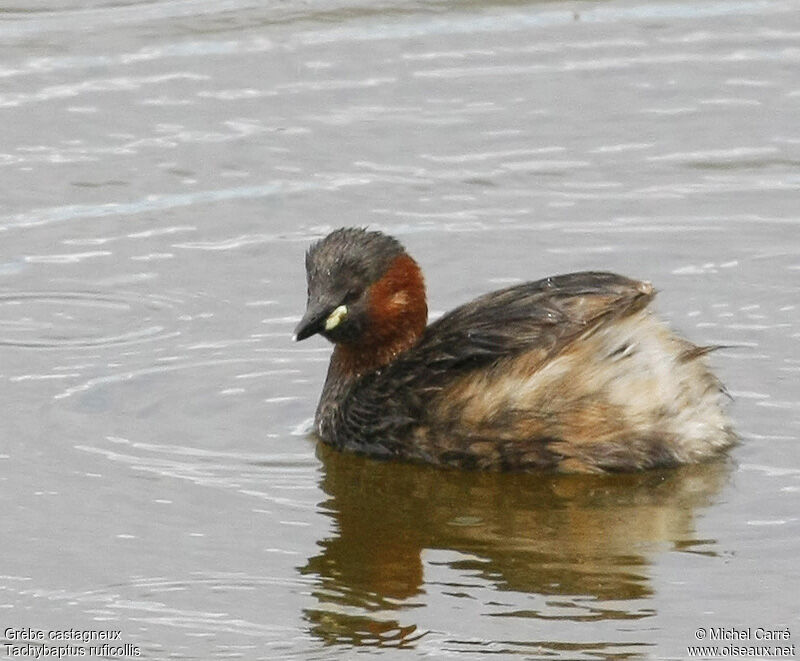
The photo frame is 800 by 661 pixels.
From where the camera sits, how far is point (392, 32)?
40.3ft

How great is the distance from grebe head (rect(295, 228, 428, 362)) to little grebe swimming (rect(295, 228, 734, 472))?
0.01 metres

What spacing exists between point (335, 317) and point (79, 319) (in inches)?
58.0

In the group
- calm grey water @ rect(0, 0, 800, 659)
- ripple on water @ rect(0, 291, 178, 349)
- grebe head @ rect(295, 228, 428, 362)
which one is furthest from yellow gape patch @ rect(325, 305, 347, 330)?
ripple on water @ rect(0, 291, 178, 349)

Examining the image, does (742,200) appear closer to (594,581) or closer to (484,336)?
(484,336)

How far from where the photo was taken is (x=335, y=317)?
803cm

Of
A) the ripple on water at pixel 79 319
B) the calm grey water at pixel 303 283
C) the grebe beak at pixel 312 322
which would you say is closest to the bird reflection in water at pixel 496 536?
the calm grey water at pixel 303 283

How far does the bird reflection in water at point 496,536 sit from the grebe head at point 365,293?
0.47 m

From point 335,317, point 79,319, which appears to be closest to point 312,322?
point 335,317

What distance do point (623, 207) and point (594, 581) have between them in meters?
3.60

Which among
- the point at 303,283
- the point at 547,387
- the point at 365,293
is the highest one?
the point at 365,293

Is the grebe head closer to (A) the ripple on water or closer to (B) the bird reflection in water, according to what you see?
(B) the bird reflection in water

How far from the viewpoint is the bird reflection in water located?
20.8 feet

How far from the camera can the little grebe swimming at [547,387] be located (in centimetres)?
759

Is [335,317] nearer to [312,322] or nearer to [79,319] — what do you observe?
[312,322]
